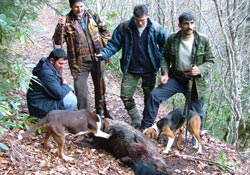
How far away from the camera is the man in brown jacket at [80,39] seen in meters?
5.82

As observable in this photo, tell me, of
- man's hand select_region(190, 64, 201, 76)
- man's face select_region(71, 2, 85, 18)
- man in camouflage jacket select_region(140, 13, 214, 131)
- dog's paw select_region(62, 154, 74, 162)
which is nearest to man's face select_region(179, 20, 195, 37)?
man in camouflage jacket select_region(140, 13, 214, 131)

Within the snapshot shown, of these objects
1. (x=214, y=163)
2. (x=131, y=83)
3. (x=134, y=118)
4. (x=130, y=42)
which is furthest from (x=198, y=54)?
(x=134, y=118)

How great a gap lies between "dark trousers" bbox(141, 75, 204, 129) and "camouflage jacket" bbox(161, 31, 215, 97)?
19 centimetres

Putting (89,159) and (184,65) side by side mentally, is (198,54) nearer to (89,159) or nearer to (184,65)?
(184,65)

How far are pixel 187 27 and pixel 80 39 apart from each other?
6.17 ft

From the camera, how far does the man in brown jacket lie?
582 centimetres

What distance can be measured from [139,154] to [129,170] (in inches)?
11.5

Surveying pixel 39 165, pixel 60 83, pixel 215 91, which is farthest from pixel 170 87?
pixel 215 91

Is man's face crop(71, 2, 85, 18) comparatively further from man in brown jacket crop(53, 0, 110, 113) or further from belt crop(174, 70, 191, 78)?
belt crop(174, 70, 191, 78)

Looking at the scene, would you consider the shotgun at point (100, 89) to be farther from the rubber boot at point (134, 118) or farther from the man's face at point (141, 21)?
the man's face at point (141, 21)

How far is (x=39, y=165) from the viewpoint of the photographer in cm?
421

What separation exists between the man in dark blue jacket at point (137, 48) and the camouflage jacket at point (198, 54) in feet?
1.05

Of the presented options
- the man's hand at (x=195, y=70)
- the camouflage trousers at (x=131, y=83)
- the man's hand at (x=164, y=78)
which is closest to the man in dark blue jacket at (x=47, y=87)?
the camouflage trousers at (x=131, y=83)

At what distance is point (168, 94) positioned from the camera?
5805 mm
